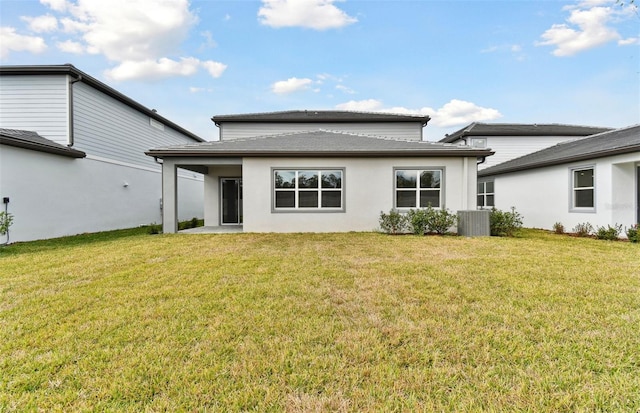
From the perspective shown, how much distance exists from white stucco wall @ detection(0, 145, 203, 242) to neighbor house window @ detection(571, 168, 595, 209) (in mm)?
18710

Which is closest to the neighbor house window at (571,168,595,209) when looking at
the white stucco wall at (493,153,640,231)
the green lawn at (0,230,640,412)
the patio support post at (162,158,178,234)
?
the white stucco wall at (493,153,640,231)

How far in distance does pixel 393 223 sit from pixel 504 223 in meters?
3.61

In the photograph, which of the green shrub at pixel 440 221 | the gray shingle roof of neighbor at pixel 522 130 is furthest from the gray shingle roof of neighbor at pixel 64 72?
the gray shingle roof of neighbor at pixel 522 130

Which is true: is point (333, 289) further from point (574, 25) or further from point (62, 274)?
point (574, 25)

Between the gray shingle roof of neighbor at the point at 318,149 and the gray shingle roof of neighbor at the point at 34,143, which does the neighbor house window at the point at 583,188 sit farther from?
the gray shingle roof of neighbor at the point at 34,143

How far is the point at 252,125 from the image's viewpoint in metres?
17.7

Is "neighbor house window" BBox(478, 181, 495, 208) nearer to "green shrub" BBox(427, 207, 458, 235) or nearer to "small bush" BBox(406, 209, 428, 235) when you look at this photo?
"green shrub" BBox(427, 207, 458, 235)

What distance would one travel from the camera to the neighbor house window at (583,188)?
9865 mm

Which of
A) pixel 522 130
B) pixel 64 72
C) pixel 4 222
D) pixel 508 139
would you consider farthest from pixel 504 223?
pixel 64 72

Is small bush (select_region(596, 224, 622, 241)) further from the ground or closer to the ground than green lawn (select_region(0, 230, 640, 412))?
further from the ground

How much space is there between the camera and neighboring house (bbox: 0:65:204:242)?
29.9ft

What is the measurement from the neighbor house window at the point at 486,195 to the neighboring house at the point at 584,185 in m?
1.41

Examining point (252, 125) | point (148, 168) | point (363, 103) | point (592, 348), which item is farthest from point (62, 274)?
point (363, 103)

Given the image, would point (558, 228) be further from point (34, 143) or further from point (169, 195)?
point (34, 143)
